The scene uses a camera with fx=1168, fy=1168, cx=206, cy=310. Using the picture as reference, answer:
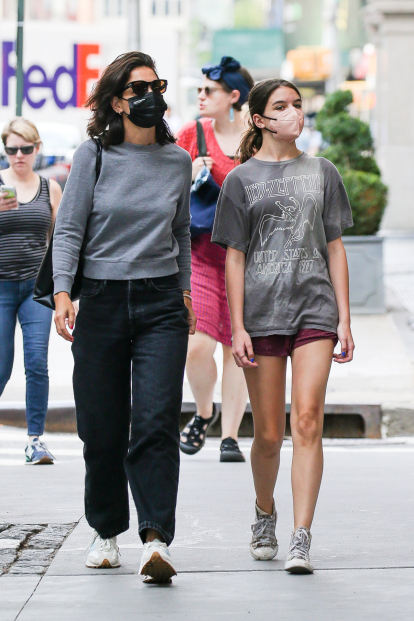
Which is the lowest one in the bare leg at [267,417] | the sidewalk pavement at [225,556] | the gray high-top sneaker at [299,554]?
the sidewalk pavement at [225,556]

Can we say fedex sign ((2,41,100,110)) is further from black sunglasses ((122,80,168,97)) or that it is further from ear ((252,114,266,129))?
black sunglasses ((122,80,168,97))

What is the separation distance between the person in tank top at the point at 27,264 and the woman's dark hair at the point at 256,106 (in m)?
2.04

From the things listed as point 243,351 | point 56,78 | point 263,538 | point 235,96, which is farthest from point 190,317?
point 56,78

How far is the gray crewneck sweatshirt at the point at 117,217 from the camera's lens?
4.13 meters

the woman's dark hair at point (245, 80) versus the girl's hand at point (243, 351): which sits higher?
the woman's dark hair at point (245, 80)

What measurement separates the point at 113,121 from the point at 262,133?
2.12 ft

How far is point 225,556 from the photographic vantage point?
447cm

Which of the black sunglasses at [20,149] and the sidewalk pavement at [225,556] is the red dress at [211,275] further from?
the black sunglasses at [20,149]

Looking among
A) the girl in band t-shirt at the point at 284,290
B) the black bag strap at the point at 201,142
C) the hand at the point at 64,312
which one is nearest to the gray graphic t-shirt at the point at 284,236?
the girl in band t-shirt at the point at 284,290

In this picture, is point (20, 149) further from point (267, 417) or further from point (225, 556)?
point (225, 556)

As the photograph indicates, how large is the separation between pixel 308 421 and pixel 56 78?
11.9 meters

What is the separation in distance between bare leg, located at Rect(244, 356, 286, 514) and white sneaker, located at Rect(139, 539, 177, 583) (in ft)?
1.85

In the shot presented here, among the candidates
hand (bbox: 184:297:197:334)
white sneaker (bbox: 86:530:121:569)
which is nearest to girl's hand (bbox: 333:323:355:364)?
hand (bbox: 184:297:197:334)

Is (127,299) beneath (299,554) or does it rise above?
above
